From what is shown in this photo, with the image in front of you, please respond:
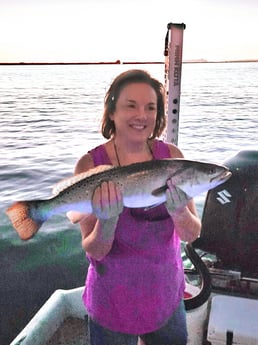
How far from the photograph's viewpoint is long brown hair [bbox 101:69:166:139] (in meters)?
2.53

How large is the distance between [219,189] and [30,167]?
11.8 metres

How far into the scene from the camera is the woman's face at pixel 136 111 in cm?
244

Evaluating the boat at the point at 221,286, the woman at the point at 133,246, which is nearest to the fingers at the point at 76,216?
the woman at the point at 133,246

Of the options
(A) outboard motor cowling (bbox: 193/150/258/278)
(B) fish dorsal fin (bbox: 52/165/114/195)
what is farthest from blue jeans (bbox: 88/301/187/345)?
(A) outboard motor cowling (bbox: 193/150/258/278)

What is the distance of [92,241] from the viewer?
2.34 meters

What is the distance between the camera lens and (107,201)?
2240mm

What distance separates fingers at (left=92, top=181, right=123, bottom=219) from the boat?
67.3 inches

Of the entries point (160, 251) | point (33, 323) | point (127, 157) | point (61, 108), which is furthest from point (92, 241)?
point (61, 108)

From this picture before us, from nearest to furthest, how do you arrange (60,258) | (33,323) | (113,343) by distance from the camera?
(113,343), (33,323), (60,258)

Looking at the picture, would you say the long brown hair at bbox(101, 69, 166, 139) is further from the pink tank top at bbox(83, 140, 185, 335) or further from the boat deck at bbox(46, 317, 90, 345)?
the boat deck at bbox(46, 317, 90, 345)

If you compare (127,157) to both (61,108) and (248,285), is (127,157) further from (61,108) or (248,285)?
(61,108)

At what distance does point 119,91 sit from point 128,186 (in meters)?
0.61

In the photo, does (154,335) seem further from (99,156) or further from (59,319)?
(59,319)

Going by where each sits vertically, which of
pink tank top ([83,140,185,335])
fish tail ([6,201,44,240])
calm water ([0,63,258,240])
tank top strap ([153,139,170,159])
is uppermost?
tank top strap ([153,139,170,159])
